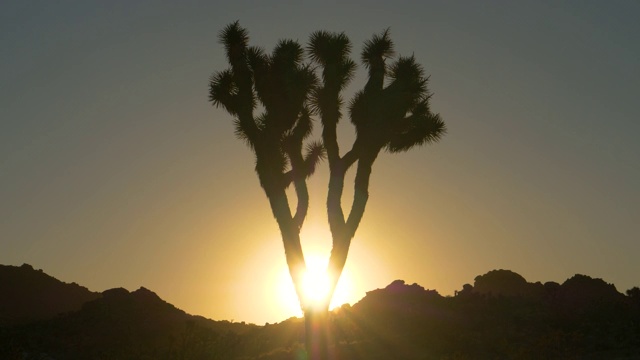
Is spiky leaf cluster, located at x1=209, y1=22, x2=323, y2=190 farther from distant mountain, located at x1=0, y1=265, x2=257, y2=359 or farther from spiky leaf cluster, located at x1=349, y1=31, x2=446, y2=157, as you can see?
distant mountain, located at x1=0, y1=265, x2=257, y2=359

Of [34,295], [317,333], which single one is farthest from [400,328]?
[34,295]

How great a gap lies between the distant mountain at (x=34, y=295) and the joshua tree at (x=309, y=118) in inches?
1049

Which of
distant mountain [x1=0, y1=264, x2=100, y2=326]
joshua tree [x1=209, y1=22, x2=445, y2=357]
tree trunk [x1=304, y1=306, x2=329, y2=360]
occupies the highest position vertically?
distant mountain [x1=0, y1=264, x2=100, y2=326]

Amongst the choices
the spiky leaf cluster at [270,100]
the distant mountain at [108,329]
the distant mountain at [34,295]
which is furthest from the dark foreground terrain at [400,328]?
the spiky leaf cluster at [270,100]

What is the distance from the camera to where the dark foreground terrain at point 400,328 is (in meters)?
23.5

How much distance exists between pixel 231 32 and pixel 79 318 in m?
20.2

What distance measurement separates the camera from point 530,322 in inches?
1113

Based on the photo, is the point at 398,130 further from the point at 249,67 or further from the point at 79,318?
the point at 79,318

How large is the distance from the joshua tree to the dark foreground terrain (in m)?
3.74

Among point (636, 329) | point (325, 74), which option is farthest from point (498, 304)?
point (325, 74)

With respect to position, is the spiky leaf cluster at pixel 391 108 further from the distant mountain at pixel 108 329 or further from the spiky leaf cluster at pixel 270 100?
the distant mountain at pixel 108 329

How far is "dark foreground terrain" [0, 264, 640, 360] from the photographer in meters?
23.5

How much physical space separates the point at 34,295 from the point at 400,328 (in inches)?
1113

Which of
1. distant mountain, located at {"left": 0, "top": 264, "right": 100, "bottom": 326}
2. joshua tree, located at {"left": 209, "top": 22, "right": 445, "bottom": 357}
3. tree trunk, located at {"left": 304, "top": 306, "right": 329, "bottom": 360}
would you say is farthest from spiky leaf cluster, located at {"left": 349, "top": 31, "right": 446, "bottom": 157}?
distant mountain, located at {"left": 0, "top": 264, "right": 100, "bottom": 326}
